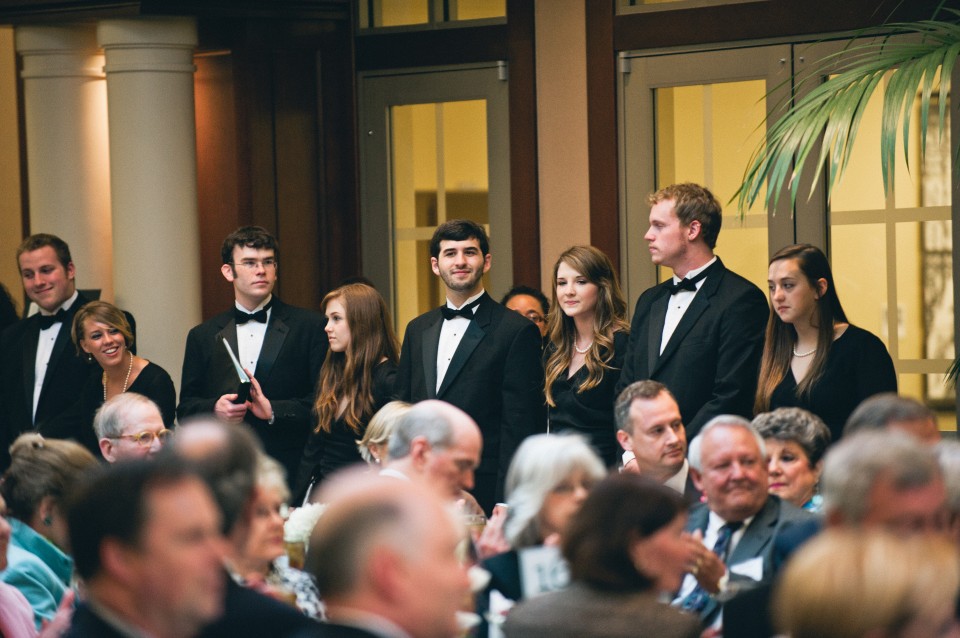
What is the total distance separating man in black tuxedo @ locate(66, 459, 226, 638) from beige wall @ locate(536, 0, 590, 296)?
17.2 ft

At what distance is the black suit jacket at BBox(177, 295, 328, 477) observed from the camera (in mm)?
6195

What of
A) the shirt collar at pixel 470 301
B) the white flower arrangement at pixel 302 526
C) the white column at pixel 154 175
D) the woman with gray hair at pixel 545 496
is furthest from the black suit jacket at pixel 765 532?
the white column at pixel 154 175

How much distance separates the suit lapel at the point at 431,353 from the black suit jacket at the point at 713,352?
797 millimetres

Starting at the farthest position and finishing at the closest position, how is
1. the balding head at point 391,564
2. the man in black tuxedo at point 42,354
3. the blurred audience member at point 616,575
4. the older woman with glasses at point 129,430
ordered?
1. the man in black tuxedo at point 42,354
2. the older woman with glasses at point 129,430
3. the blurred audience member at point 616,575
4. the balding head at point 391,564

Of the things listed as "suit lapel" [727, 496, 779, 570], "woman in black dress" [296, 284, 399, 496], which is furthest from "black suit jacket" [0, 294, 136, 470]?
"suit lapel" [727, 496, 779, 570]

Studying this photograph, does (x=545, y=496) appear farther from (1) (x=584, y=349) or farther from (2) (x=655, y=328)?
(1) (x=584, y=349)

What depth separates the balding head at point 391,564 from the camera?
225 cm

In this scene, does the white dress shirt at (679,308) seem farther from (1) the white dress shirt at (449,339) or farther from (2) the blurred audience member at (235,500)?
(2) the blurred audience member at (235,500)

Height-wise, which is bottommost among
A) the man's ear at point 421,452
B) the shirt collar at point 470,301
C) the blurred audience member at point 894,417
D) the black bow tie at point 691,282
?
the man's ear at point 421,452

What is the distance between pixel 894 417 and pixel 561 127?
158 inches

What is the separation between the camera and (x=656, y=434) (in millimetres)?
4625

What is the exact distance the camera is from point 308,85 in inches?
318

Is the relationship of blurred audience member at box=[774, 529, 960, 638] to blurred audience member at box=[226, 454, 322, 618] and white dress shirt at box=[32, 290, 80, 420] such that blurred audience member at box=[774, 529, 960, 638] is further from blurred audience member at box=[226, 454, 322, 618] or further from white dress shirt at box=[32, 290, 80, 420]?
white dress shirt at box=[32, 290, 80, 420]

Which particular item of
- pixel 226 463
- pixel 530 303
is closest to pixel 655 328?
pixel 530 303
